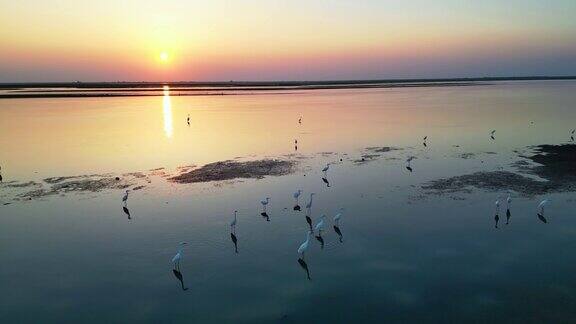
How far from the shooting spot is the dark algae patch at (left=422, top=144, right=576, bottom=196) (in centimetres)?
2069

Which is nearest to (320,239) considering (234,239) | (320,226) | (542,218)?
(320,226)

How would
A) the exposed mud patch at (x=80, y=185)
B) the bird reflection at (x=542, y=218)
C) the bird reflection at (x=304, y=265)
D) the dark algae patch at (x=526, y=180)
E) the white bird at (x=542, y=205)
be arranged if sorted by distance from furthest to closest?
1. the exposed mud patch at (x=80, y=185)
2. the dark algae patch at (x=526, y=180)
3. the white bird at (x=542, y=205)
4. the bird reflection at (x=542, y=218)
5. the bird reflection at (x=304, y=265)

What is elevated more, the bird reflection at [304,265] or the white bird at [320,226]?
the white bird at [320,226]

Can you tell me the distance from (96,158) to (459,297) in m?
26.1

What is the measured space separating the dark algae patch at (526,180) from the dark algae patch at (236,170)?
8.79 meters

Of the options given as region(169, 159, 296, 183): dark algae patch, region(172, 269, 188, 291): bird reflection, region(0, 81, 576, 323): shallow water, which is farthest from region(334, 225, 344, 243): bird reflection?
region(169, 159, 296, 183): dark algae patch

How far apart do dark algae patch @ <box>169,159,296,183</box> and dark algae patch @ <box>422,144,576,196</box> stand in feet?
28.8

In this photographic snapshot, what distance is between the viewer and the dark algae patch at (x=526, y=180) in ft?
67.9

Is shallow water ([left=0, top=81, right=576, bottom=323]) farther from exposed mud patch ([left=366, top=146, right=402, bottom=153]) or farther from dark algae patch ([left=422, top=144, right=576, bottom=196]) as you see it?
exposed mud patch ([left=366, top=146, right=402, bottom=153])

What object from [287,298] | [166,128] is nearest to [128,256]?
[287,298]

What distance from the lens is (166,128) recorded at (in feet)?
150

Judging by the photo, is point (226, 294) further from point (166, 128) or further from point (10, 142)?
point (166, 128)

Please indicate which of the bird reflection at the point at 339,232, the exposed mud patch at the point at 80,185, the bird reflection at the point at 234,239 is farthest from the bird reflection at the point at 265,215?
the exposed mud patch at the point at 80,185

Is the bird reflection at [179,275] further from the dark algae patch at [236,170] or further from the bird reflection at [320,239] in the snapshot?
the dark algae patch at [236,170]
